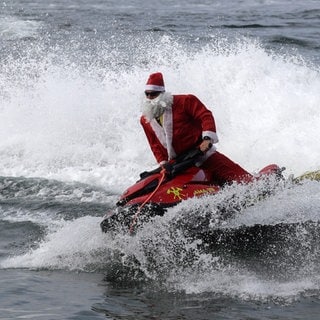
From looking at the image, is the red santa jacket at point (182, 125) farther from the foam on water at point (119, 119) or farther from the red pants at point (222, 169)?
the foam on water at point (119, 119)

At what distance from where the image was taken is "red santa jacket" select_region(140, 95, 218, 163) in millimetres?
7863

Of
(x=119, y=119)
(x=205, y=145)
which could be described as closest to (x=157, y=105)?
(x=205, y=145)

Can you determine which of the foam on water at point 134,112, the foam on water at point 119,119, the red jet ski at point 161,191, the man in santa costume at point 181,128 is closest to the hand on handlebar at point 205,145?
the man in santa costume at point 181,128

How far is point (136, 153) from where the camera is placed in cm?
1275

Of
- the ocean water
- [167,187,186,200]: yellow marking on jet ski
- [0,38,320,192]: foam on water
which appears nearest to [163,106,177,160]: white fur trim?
[167,187,186,200]: yellow marking on jet ski

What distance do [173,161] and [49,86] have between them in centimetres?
763

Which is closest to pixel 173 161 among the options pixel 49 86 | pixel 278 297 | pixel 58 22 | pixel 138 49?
pixel 278 297

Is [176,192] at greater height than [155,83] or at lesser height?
lesser

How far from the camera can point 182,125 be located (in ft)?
26.0

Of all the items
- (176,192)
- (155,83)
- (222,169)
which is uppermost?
(155,83)

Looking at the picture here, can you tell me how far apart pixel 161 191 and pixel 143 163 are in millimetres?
4804

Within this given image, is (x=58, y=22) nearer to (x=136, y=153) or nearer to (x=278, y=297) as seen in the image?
(x=136, y=153)

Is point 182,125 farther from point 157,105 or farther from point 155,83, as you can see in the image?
point 155,83

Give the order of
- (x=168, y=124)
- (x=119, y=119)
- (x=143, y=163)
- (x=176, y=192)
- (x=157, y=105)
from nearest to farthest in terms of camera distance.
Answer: (x=176, y=192)
(x=157, y=105)
(x=168, y=124)
(x=143, y=163)
(x=119, y=119)
